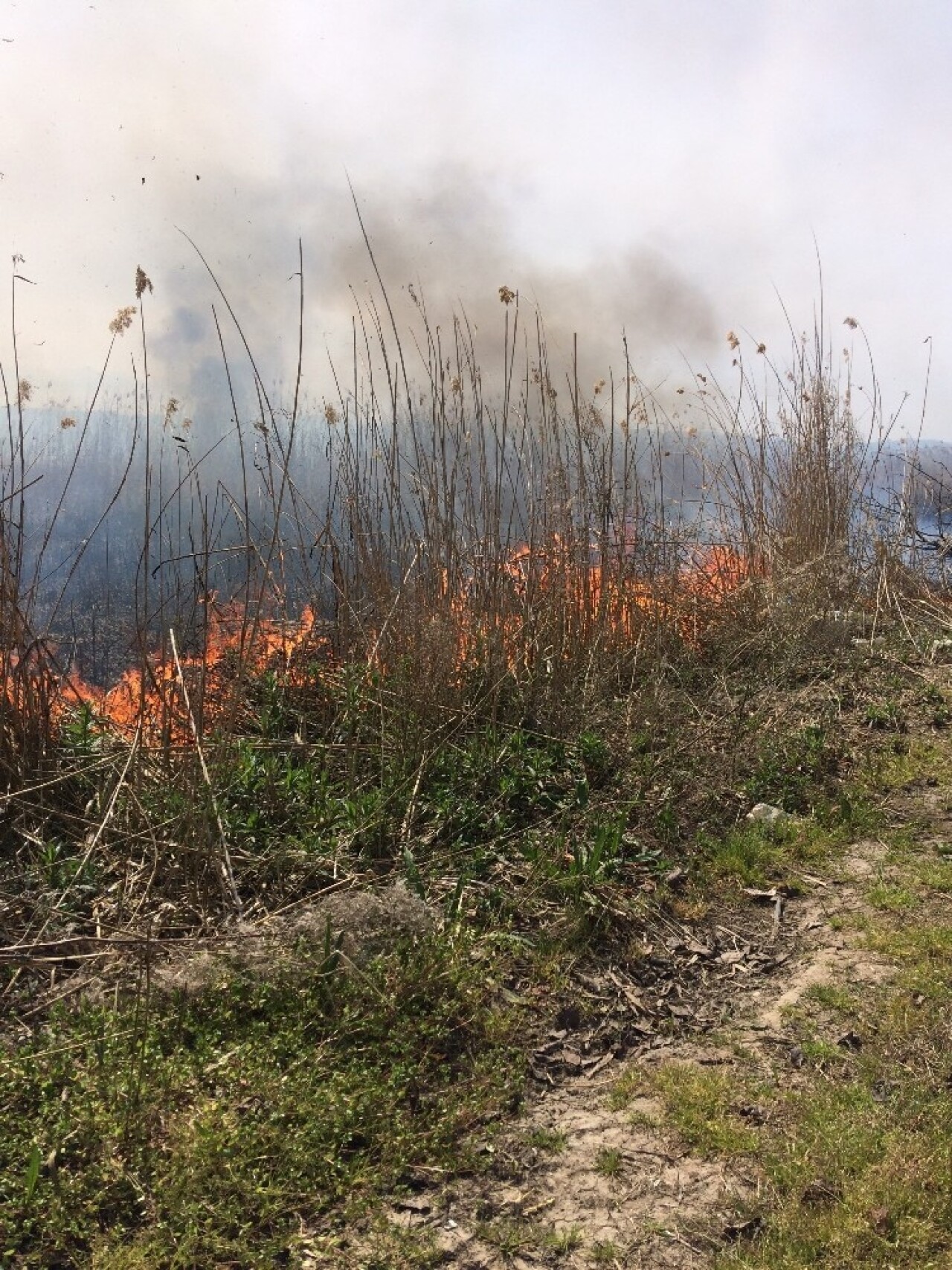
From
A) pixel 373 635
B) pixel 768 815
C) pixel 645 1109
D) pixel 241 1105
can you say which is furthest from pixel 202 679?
pixel 768 815

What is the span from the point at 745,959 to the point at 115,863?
6.66ft

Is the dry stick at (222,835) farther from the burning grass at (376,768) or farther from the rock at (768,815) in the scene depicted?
the rock at (768,815)

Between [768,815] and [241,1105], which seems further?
[768,815]

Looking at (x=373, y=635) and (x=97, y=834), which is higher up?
(x=373, y=635)

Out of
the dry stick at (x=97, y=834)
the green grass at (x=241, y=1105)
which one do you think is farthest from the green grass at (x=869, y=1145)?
the dry stick at (x=97, y=834)

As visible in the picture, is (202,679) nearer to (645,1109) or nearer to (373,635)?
(373,635)

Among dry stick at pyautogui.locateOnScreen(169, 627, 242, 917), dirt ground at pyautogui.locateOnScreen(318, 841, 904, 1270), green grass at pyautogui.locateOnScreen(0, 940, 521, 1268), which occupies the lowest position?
dirt ground at pyautogui.locateOnScreen(318, 841, 904, 1270)

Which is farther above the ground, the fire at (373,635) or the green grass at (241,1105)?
the fire at (373,635)

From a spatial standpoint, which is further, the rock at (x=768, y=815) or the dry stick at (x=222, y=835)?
the rock at (x=768, y=815)

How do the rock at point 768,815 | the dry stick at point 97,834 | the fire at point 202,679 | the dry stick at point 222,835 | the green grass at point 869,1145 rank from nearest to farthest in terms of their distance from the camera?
the green grass at point 869,1145
the dry stick at point 97,834
the dry stick at point 222,835
the fire at point 202,679
the rock at point 768,815

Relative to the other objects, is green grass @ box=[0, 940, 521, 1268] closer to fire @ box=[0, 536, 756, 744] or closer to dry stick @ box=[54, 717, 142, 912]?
dry stick @ box=[54, 717, 142, 912]

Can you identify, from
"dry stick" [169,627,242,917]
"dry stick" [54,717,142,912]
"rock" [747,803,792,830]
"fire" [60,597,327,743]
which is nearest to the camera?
"dry stick" [54,717,142,912]

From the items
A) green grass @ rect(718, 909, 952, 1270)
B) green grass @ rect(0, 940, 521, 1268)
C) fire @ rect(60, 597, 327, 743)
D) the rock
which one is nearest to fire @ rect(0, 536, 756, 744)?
fire @ rect(60, 597, 327, 743)

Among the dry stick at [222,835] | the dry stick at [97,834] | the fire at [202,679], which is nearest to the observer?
the dry stick at [97,834]
